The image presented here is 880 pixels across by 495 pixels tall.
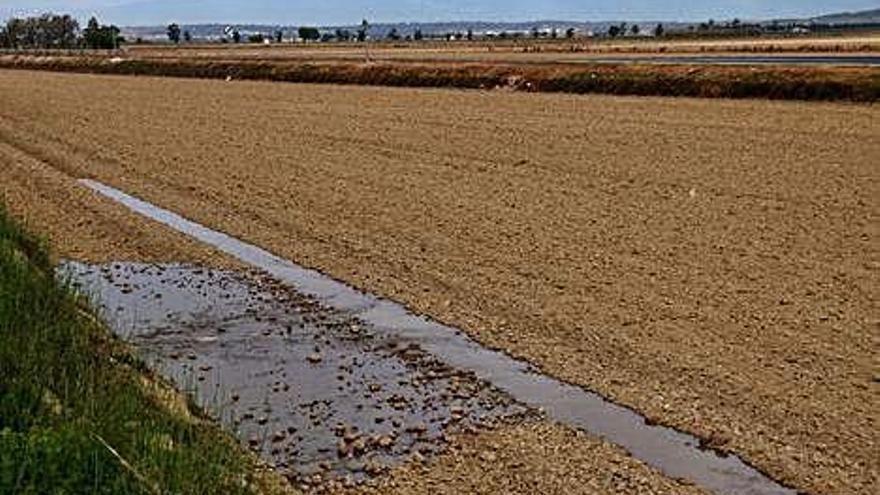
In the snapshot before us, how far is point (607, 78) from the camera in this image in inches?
1695

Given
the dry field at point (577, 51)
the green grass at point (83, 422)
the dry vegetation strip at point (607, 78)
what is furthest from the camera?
the dry field at point (577, 51)

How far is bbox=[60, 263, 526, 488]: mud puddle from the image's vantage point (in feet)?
29.0

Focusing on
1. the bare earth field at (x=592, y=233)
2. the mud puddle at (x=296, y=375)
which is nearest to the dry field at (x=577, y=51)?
the bare earth field at (x=592, y=233)

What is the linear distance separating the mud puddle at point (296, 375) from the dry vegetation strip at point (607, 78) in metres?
25.2

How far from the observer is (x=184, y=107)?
43469 millimetres

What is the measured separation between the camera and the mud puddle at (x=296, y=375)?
8852 mm

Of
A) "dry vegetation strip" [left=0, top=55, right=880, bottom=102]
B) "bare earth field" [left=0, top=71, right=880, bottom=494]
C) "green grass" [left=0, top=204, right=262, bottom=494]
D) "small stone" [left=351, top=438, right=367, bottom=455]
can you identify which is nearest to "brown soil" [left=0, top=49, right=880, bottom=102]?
"dry vegetation strip" [left=0, top=55, right=880, bottom=102]

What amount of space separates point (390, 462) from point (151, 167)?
17.7 metres

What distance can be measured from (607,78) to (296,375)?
34.1 meters

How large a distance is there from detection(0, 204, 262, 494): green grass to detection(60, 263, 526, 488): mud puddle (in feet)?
2.43

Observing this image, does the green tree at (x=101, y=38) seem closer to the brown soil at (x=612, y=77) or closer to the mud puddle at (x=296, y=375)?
the brown soil at (x=612, y=77)

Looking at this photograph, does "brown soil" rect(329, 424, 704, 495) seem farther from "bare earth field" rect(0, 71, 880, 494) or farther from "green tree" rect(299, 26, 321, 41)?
"green tree" rect(299, 26, 321, 41)

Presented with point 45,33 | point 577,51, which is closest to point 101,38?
point 45,33

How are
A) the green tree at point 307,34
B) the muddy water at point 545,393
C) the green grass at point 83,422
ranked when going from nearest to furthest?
1. the green grass at point 83,422
2. the muddy water at point 545,393
3. the green tree at point 307,34
